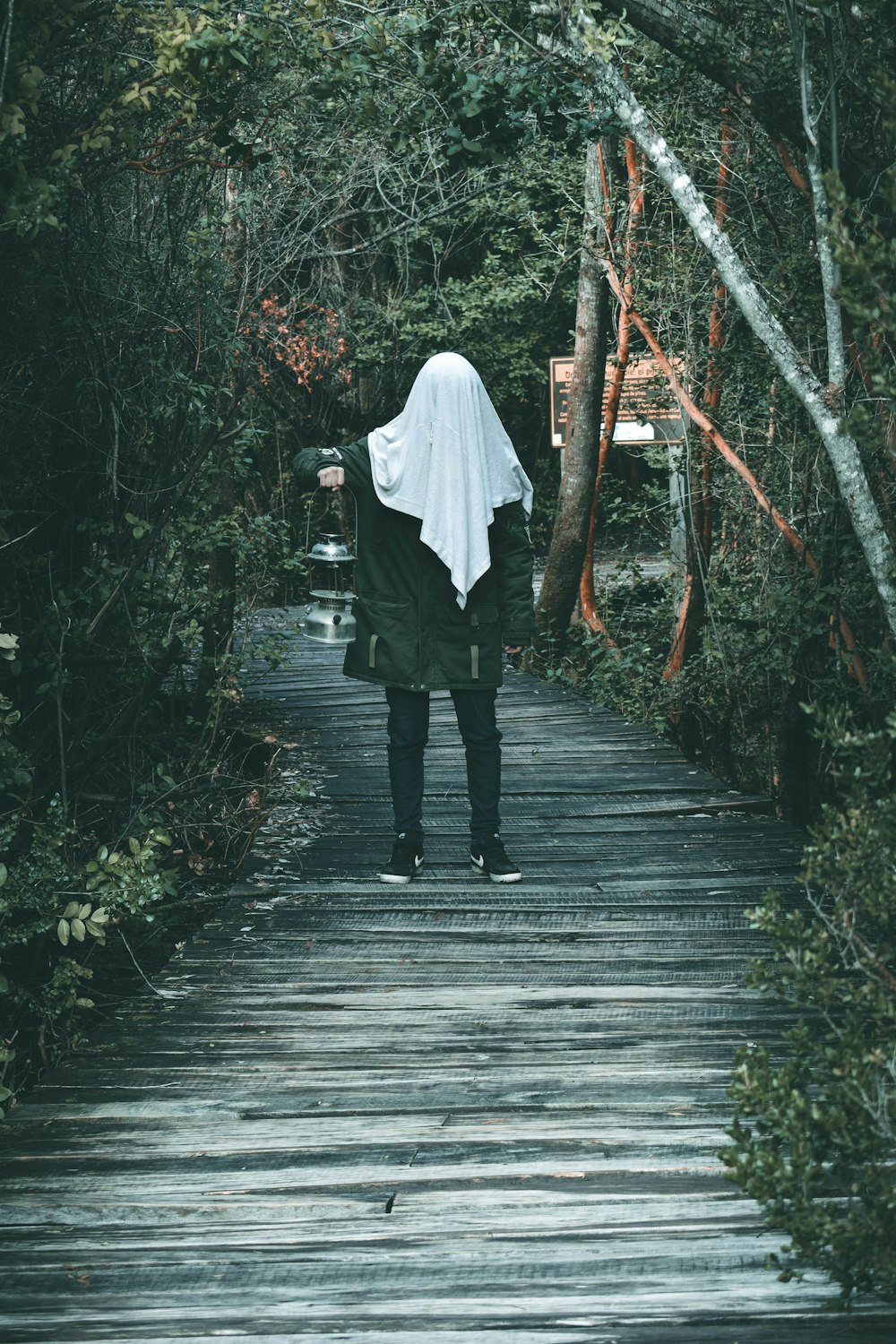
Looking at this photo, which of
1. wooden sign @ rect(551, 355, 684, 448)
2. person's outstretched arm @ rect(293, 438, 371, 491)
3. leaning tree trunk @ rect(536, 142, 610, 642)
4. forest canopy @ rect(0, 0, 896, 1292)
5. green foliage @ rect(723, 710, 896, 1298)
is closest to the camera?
green foliage @ rect(723, 710, 896, 1298)

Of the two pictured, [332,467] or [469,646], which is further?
[469,646]

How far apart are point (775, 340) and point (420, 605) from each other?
65.6 inches

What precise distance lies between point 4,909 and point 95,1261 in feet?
5.00

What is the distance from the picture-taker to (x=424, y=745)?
225 inches

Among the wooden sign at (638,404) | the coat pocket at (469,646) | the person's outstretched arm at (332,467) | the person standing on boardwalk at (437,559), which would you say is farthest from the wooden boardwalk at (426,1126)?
the wooden sign at (638,404)

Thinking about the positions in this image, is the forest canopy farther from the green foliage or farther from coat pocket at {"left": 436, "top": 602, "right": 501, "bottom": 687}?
coat pocket at {"left": 436, "top": 602, "right": 501, "bottom": 687}

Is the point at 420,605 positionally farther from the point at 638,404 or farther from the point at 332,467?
the point at 638,404

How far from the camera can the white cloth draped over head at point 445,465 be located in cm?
536

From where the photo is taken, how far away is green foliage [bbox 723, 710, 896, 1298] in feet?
8.06

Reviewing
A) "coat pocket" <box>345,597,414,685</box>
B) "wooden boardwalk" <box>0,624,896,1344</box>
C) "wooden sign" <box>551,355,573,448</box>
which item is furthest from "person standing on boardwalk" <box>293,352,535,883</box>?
"wooden sign" <box>551,355,573,448</box>

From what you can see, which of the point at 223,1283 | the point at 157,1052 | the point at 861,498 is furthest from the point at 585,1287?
the point at 861,498

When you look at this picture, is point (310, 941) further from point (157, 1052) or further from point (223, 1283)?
point (223, 1283)

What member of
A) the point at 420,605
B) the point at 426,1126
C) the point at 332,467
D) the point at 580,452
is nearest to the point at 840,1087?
the point at 426,1126

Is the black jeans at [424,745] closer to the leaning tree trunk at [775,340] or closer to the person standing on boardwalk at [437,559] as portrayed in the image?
the person standing on boardwalk at [437,559]
